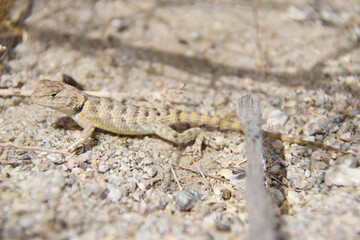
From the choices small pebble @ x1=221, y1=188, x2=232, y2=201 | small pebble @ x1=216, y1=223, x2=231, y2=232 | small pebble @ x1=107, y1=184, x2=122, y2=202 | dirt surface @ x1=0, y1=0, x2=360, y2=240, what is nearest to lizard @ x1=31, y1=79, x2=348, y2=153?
dirt surface @ x1=0, y1=0, x2=360, y2=240

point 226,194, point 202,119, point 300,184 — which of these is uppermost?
point 202,119

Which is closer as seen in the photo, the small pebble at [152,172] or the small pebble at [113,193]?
the small pebble at [113,193]

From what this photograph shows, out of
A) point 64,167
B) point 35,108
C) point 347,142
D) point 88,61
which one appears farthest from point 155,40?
point 347,142

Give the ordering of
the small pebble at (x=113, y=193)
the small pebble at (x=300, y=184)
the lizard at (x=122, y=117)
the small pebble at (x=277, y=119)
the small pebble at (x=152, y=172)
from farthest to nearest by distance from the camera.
→ the small pebble at (x=277, y=119)
the lizard at (x=122, y=117)
the small pebble at (x=152, y=172)
the small pebble at (x=300, y=184)
the small pebble at (x=113, y=193)

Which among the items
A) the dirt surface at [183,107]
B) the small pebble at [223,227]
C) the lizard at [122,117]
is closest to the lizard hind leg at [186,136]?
the lizard at [122,117]

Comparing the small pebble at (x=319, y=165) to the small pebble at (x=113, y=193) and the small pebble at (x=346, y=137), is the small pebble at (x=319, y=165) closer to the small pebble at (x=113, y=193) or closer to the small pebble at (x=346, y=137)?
the small pebble at (x=346, y=137)

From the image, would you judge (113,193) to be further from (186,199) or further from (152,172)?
(186,199)

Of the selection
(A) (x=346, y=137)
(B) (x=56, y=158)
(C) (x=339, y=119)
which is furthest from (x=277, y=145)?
(B) (x=56, y=158)

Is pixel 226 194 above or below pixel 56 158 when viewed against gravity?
below
